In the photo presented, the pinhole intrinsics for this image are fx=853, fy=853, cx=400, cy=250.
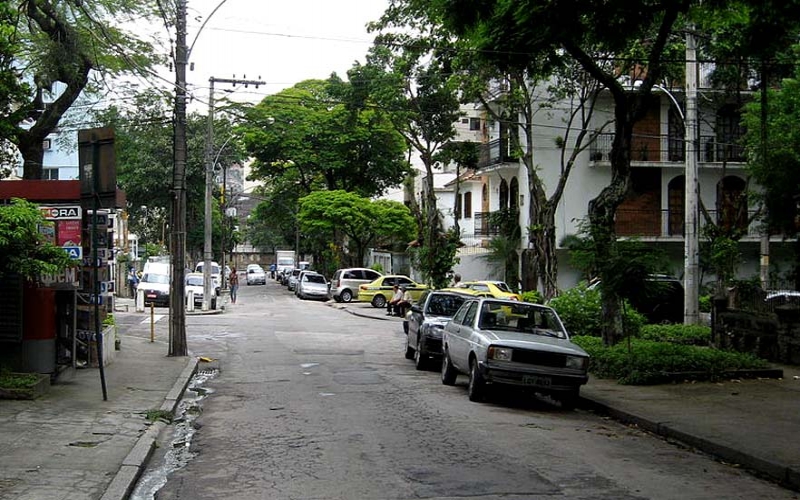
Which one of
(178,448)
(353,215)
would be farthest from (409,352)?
(353,215)

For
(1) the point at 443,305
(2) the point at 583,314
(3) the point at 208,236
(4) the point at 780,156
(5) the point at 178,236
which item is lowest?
(2) the point at 583,314

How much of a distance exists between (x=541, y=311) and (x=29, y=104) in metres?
11.3

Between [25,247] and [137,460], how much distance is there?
456cm

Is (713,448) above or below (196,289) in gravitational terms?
below

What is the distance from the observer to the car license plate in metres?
12.6

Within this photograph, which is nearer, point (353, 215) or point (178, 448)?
point (178, 448)

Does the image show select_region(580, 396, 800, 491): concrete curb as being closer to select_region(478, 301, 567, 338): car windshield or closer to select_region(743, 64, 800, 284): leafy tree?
select_region(478, 301, 567, 338): car windshield

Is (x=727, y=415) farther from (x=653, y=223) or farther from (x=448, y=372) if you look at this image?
(x=653, y=223)

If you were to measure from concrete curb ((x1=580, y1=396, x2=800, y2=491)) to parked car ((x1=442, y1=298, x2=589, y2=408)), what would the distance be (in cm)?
70

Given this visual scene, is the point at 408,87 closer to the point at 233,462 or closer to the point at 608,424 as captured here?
the point at 608,424

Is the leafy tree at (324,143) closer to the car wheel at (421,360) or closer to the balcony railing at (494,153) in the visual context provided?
the balcony railing at (494,153)

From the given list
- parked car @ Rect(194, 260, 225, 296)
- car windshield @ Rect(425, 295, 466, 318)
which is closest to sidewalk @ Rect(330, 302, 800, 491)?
car windshield @ Rect(425, 295, 466, 318)

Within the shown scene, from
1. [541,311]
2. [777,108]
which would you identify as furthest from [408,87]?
[541,311]

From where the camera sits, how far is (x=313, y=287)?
53531 mm
